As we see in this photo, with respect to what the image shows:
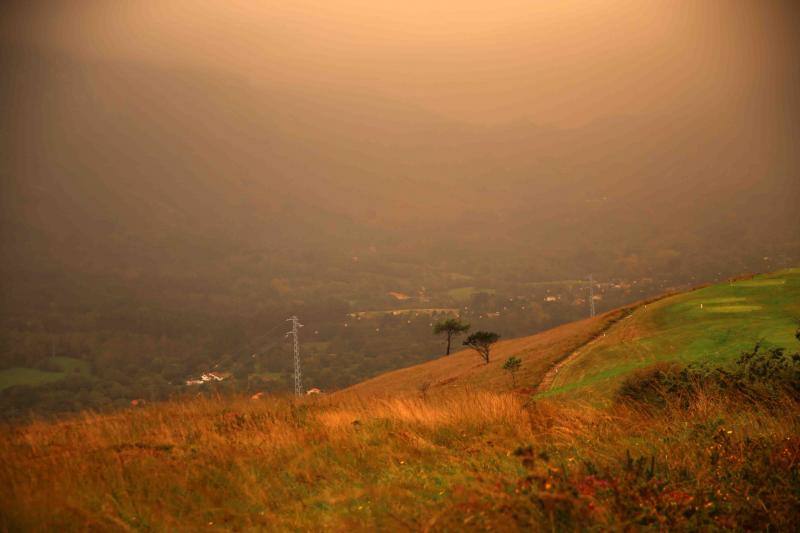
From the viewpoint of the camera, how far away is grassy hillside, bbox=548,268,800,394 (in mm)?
12688

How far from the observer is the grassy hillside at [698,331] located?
12.7m

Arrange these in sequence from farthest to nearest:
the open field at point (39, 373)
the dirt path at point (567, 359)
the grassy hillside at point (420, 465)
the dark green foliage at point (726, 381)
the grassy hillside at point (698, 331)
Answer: the open field at point (39, 373), the dirt path at point (567, 359), the grassy hillside at point (698, 331), the dark green foliage at point (726, 381), the grassy hillside at point (420, 465)

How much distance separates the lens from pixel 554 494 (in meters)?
5.25

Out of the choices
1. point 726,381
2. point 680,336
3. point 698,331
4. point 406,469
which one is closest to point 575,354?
point 680,336

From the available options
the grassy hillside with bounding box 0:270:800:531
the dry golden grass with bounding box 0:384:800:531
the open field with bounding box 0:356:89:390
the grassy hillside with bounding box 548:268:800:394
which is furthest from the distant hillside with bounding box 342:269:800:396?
the open field with bounding box 0:356:89:390

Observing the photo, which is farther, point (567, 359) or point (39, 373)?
point (39, 373)

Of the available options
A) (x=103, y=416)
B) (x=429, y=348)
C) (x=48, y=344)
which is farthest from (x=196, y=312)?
(x=103, y=416)

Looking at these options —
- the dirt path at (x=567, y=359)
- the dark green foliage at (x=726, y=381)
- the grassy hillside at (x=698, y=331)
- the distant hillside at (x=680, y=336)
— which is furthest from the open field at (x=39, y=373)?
the dark green foliage at (x=726, y=381)

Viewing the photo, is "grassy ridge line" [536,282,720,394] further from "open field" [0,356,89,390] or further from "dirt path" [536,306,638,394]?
"open field" [0,356,89,390]

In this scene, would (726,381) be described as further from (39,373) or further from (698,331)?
(39,373)

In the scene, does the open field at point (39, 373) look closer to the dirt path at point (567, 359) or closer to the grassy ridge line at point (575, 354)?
the grassy ridge line at point (575, 354)

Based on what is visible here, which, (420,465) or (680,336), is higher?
(680,336)

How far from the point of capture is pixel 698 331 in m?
14.6

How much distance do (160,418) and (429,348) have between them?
353ft
